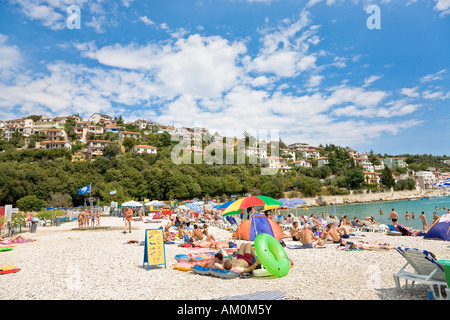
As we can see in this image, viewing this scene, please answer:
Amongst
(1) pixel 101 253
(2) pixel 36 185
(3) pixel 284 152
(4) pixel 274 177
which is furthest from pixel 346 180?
(1) pixel 101 253

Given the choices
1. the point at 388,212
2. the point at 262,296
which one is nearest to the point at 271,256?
the point at 262,296

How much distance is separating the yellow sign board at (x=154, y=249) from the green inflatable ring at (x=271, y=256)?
2596mm

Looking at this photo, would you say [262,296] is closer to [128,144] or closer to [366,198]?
[366,198]

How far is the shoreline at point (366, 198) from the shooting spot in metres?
63.7

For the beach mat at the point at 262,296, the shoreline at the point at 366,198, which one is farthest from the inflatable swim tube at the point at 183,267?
the shoreline at the point at 366,198

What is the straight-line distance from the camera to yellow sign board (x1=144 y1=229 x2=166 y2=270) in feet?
22.6

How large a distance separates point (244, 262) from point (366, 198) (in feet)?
238

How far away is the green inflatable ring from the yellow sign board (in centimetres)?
260

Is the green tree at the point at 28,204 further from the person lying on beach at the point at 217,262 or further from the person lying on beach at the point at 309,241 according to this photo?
the person lying on beach at the point at 217,262

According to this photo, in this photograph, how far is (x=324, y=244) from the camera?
9773mm

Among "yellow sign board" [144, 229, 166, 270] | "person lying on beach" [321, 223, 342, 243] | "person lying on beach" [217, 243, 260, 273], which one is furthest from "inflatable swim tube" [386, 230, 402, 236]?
"yellow sign board" [144, 229, 166, 270]

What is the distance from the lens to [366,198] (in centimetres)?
6944

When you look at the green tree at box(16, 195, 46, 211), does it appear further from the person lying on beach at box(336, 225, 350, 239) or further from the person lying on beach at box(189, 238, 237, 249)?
the person lying on beach at box(336, 225, 350, 239)

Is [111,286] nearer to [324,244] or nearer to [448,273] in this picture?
[448,273]
